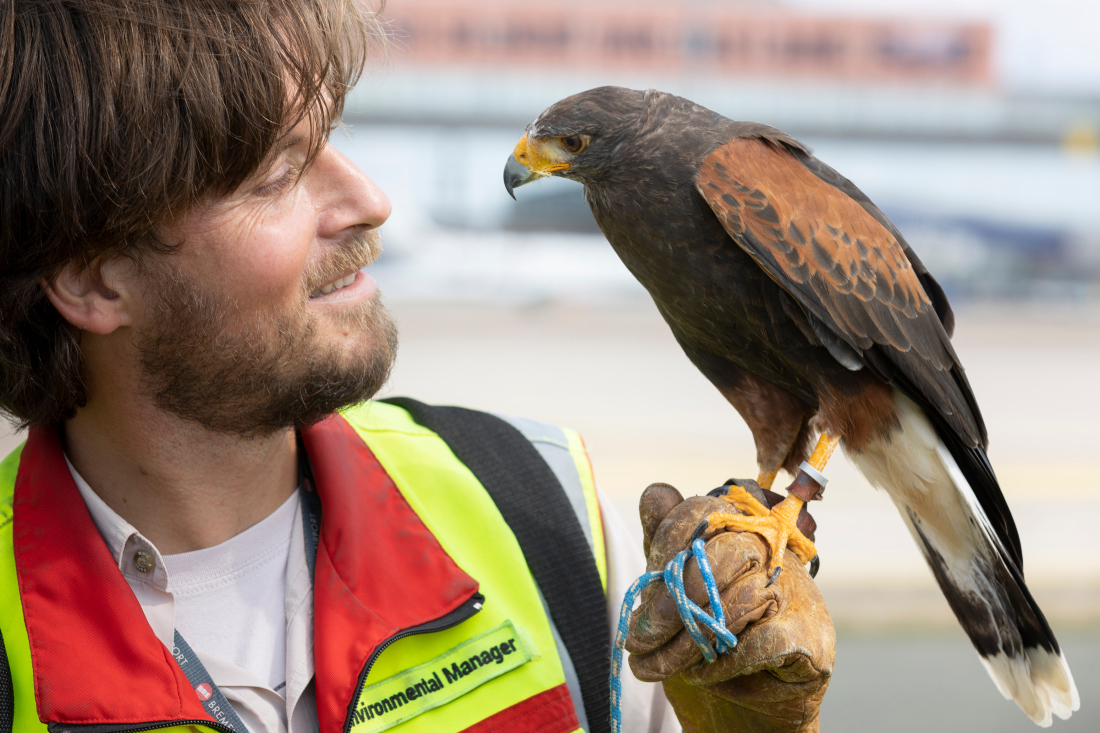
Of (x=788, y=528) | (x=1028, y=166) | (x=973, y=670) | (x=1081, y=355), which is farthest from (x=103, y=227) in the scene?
(x=1028, y=166)

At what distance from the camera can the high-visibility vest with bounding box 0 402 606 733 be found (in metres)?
1.11

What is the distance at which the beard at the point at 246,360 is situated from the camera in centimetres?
128

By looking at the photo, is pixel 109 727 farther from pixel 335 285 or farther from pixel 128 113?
pixel 128 113

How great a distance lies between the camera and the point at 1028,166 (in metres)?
21.2

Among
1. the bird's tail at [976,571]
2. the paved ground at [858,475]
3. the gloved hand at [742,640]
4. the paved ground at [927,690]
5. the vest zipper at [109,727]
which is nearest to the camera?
the vest zipper at [109,727]

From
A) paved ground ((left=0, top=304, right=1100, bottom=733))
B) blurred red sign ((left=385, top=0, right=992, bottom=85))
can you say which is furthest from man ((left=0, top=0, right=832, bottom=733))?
blurred red sign ((left=385, top=0, right=992, bottom=85))

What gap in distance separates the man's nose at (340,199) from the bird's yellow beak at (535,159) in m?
0.34

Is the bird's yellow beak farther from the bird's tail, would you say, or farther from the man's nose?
the bird's tail

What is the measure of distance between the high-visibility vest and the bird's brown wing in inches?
20.4

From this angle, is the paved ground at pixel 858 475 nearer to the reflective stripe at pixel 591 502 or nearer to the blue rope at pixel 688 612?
the reflective stripe at pixel 591 502

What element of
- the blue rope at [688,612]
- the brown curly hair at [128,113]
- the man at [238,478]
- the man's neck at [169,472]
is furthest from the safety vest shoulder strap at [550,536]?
the brown curly hair at [128,113]

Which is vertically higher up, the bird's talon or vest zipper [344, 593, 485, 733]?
the bird's talon

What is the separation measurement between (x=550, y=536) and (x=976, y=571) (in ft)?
2.57

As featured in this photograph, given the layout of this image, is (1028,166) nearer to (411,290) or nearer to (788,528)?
(411,290)
